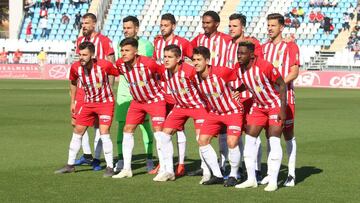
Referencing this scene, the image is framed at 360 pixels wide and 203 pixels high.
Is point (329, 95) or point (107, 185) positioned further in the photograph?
point (329, 95)

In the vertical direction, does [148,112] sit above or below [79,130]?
above

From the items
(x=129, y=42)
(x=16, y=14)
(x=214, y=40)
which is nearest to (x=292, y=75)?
(x=214, y=40)

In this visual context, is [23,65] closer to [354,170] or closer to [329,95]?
[329,95]

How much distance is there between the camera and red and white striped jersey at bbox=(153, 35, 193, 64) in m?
11.7

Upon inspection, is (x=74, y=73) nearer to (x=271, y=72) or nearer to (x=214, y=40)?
(x=214, y=40)

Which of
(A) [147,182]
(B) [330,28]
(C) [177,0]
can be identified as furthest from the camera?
(C) [177,0]

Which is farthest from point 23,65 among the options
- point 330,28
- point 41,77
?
point 330,28

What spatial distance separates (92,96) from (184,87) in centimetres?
140

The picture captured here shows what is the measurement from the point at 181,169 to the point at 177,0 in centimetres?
4232

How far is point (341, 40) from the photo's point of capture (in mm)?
46688

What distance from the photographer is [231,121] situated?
403 inches

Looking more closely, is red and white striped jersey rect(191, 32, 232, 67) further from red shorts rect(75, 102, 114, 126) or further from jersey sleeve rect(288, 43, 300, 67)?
red shorts rect(75, 102, 114, 126)

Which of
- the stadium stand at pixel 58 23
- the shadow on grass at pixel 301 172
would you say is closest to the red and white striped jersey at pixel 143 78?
the shadow on grass at pixel 301 172

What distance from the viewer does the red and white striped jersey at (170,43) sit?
38.4 feet
